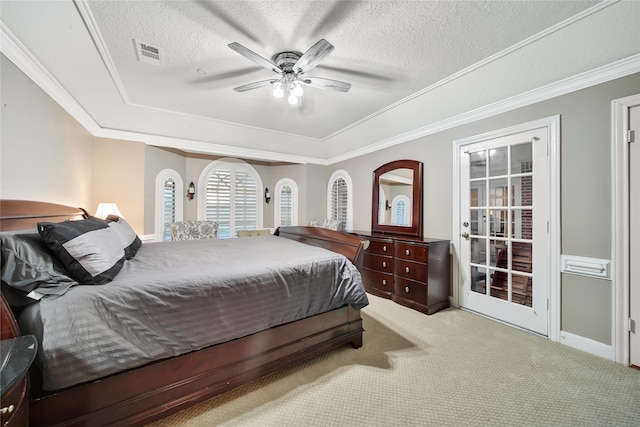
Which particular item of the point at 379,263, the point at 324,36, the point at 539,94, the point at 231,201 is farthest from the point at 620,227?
the point at 231,201

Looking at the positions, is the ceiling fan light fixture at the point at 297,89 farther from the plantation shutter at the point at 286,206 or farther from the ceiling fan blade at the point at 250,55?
the plantation shutter at the point at 286,206

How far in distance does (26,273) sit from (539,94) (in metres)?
4.17

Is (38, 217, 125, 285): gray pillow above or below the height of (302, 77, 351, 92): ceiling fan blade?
below

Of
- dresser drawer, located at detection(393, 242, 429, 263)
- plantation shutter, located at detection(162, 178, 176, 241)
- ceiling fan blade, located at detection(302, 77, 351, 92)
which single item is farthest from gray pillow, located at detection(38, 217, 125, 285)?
plantation shutter, located at detection(162, 178, 176, 241)

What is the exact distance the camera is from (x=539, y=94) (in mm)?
2465

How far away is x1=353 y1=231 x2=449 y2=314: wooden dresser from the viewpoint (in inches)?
119

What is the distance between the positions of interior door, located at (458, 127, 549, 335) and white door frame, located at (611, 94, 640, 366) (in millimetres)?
450

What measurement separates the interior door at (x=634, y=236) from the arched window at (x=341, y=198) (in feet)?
12.0

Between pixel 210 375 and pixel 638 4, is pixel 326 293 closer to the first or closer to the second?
pixel 210 375

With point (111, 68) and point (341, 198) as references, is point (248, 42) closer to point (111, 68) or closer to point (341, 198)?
point (111, 68)

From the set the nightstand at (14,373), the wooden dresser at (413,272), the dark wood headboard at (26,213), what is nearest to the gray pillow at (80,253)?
the nightstand at (14,373)

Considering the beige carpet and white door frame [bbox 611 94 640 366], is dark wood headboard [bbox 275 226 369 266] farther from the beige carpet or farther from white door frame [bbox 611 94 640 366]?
white door frame [bbox 611 94 640 366]

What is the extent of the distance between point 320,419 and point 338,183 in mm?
4513

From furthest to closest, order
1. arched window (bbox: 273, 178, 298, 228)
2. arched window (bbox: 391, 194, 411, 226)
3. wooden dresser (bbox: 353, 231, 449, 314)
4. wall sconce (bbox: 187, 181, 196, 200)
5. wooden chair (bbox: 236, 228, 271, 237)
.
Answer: arched window (bbox: 273, 178, 298, 228) → wooden chair (bbox: 236, 228, 271, 237) → wall sconce (bbox: 187, 181, 196, 200) → arched window (bbox: 391, 194, 411, 226) → wooden dresser (bbox: 353, 231, 449, 314)
